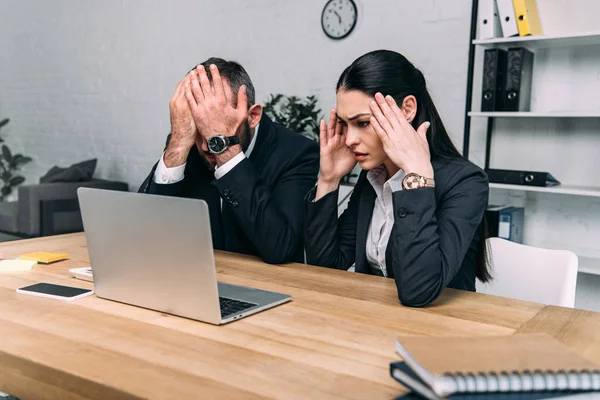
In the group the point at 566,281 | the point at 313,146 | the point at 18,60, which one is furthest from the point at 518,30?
the point at 18,60

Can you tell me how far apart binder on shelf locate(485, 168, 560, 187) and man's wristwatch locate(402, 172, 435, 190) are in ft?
5.49

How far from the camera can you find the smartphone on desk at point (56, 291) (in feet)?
3.87

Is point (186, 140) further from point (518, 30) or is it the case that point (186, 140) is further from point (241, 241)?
point (518, 30)

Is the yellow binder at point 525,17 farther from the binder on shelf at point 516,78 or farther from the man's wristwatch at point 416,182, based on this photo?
the man's wristwatch at point 416,182

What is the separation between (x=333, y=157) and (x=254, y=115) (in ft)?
1.01

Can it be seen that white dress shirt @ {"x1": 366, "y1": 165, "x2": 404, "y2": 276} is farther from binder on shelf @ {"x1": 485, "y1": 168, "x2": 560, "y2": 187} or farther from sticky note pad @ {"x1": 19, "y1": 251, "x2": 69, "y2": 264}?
binder on shelf @ {"x1": 485, "y1": 168, "x2": 560, "y2": 187}

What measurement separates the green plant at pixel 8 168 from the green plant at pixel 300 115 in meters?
2.80

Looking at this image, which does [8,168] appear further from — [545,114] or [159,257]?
[159,257]

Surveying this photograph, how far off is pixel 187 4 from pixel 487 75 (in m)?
2.48

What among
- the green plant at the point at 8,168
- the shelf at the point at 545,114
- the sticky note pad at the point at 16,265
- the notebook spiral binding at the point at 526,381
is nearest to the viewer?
the notebook spiral binding at the point at 526,381

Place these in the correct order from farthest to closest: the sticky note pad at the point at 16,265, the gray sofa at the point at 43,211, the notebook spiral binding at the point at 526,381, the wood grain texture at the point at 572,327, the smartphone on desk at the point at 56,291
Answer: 1. the gray sofa at the point at 43,211
2. the sticky note pad at the point at 16,265
3. the smartphone on desk at the point at 56,291
4. the wood grain texture at the point at 572,327
5. the notebook spiral binding at the point at 526,381

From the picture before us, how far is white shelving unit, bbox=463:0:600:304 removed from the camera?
2861mm

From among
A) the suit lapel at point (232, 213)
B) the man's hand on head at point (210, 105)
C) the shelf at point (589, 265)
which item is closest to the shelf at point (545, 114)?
the shelf at point (589, 265)

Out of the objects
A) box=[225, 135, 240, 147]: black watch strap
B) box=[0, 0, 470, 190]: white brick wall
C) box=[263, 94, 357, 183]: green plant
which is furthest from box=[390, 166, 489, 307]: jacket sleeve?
box=[263, 94, 357, 183]: green plant
